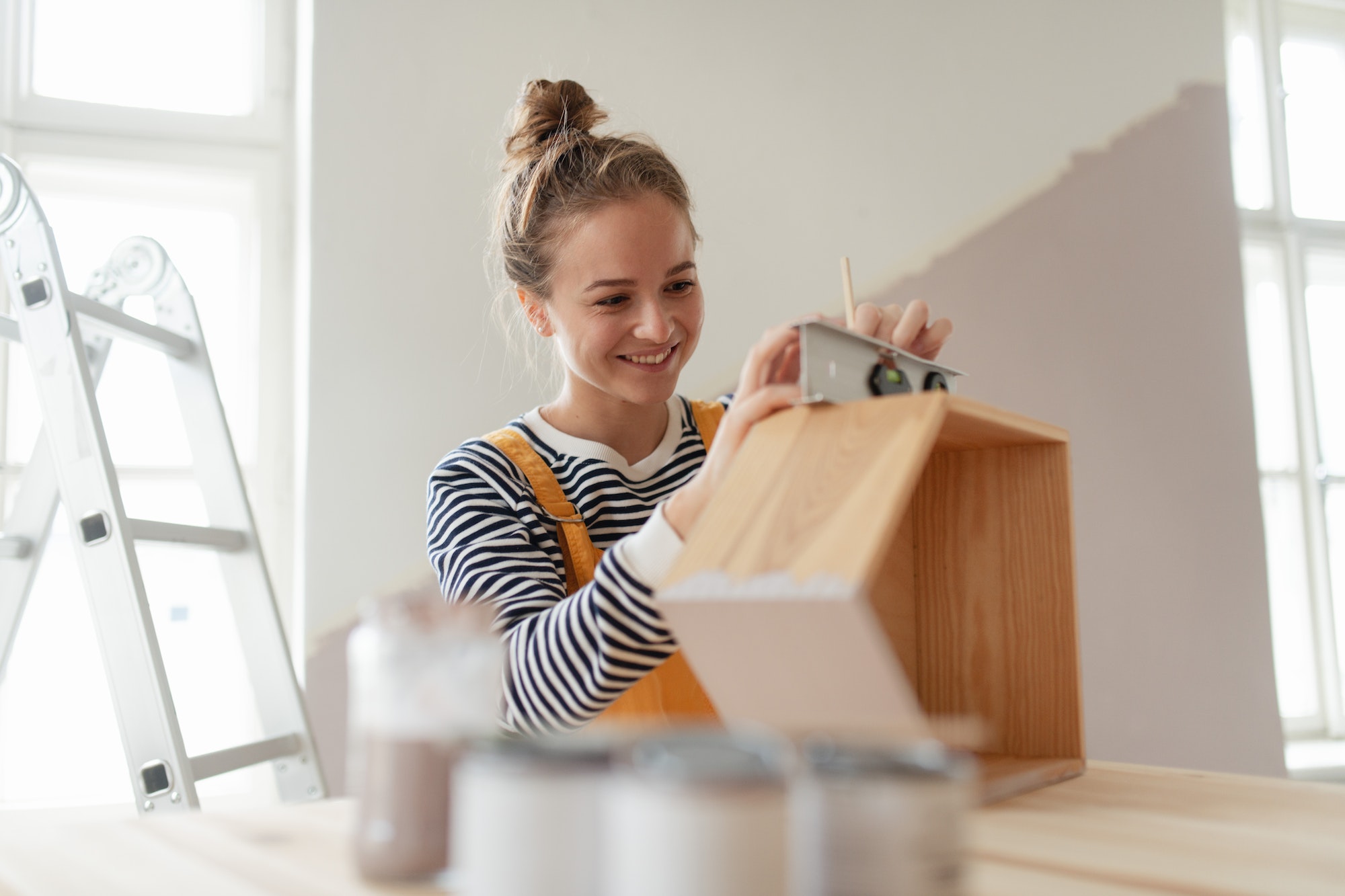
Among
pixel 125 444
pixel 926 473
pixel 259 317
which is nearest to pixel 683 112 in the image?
pixel 259 317

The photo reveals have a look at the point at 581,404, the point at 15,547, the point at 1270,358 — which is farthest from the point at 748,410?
the point at 1270,358

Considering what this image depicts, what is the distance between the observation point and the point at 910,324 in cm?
99

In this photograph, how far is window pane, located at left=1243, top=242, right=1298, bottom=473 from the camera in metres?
3.12

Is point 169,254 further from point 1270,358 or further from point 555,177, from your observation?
point 1270,358

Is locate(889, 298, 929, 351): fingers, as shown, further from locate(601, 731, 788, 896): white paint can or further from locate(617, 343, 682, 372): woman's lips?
locate(601, 731, 788, 896): white paint can

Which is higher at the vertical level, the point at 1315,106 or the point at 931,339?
the point at 1315,106

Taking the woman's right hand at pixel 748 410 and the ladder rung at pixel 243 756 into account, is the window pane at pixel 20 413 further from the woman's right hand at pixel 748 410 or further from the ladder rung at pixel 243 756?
the woman's right hand at pixel 748 410

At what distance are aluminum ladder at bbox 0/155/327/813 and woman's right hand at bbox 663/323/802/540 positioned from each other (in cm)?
88

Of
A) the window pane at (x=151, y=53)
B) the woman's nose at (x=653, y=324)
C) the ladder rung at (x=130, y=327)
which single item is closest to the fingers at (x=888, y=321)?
the woman's nose at (x=653, y=324)

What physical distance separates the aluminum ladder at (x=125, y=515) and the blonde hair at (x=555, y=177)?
0.56 m

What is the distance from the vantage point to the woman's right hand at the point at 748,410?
75cm

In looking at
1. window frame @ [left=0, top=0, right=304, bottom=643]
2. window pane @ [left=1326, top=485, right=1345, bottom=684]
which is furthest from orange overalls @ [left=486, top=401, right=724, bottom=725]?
window pane @ [left=1326, top=485, right=1345, bottom=684]

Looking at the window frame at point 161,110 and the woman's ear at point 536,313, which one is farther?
the window frame at point 161,110

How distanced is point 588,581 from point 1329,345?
301cm
